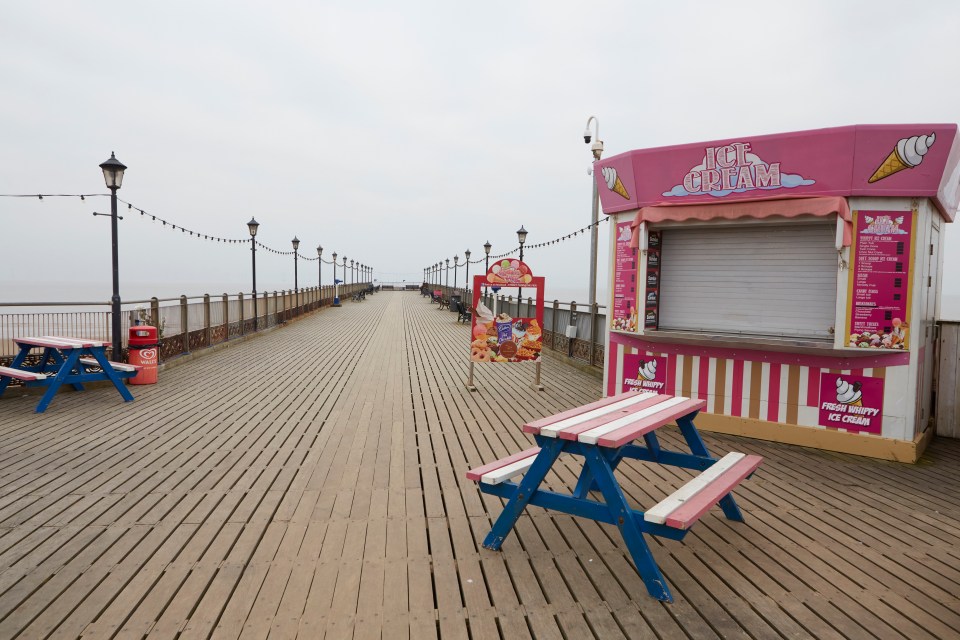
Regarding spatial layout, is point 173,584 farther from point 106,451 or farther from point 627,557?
point 106,451

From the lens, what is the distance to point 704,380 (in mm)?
6555

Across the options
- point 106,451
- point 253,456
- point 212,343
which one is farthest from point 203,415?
point 212,343

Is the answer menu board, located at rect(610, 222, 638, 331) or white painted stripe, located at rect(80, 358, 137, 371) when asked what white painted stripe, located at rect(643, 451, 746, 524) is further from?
white painted stripe, located at rect(80, 358, 137, 371)

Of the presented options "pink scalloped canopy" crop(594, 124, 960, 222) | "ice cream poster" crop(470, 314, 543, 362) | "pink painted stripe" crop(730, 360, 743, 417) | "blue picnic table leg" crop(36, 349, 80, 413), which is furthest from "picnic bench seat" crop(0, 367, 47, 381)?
"pink painted stripe" crop(730, 360, 743, 417)

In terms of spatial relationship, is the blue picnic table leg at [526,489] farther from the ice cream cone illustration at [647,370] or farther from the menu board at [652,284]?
the menu board at [652,284]

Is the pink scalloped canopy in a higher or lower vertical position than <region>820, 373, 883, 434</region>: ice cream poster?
higher

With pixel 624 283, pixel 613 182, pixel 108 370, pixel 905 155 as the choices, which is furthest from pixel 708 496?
pixel 108 370

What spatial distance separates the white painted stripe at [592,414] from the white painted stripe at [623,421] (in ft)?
0.48

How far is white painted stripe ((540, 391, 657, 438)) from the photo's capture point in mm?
3129

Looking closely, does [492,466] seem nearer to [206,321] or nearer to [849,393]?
[849,393]

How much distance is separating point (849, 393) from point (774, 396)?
2.17 feet

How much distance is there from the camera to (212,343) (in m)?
13.2

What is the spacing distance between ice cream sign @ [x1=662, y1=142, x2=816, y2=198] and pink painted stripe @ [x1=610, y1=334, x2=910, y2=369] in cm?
166

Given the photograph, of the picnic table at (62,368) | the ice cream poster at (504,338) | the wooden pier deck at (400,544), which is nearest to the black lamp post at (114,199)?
the picnic table at (62,368)
